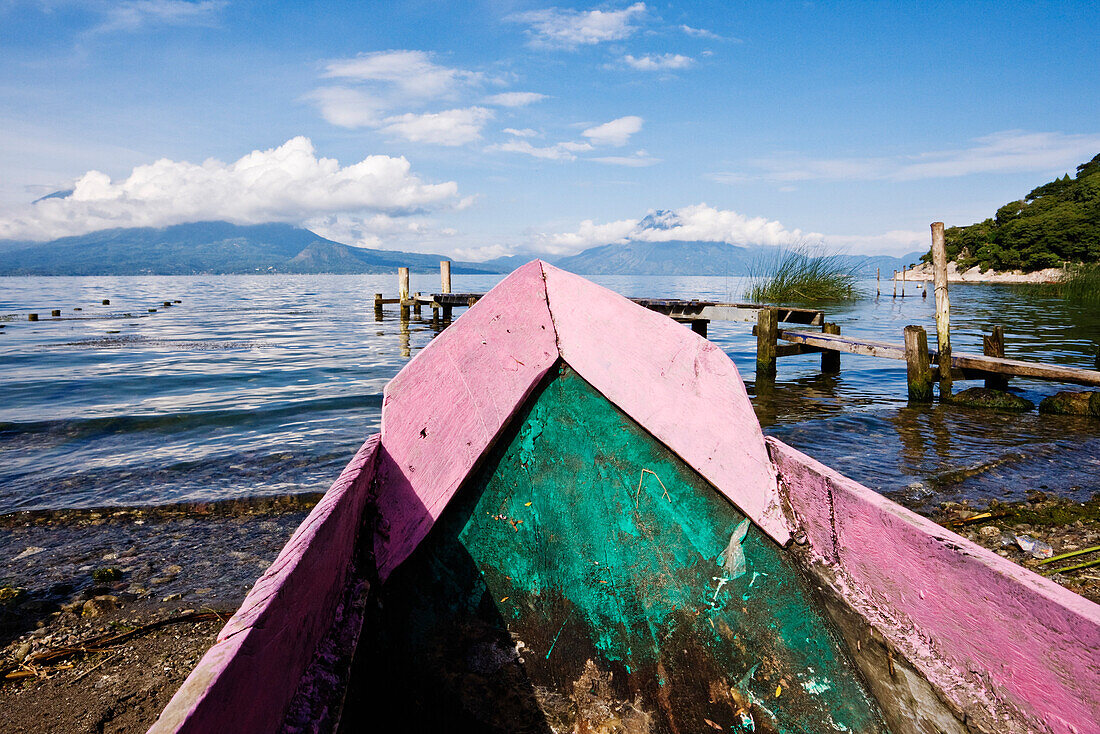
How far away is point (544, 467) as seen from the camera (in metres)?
2.04

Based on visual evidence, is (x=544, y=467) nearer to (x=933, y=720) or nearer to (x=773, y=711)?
(x=773, y=711)

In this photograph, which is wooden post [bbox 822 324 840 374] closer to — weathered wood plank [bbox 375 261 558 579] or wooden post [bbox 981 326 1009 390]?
wooden post [bbox 981 326 1009 390]

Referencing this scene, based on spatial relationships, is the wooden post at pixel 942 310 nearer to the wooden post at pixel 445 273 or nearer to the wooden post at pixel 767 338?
the wooden post at pixel 767 338

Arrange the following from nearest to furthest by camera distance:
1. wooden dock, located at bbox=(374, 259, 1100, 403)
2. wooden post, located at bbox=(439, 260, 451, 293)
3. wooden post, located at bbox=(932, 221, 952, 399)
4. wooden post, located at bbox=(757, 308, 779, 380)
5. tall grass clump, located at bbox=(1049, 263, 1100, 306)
Result: wooden dock, located at bbox=(374, 259, 1100, 403)
wooden post, located at bbox=(932, 221, 952, 399)
wooden post, located at bbox=(757, 308, 779, 380)
wooden post, located at bbox=(439, 260, 451, 293)
tall grass clump, located at bbox=(1049, 263, 1100, 306)

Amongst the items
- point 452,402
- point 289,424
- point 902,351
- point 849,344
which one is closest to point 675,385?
point 452,402

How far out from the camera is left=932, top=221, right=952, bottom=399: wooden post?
8.20 m

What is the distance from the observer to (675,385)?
200 centimetres

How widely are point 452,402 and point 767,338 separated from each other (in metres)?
9.49

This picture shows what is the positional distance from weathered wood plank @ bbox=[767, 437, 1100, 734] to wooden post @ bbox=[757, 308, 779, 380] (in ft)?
30.0

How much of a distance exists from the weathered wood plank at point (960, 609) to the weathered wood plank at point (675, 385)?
122 mm

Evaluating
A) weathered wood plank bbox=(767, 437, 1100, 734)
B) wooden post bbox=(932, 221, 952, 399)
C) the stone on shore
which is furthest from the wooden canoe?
the stone on shore

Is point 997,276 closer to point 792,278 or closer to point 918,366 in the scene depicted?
point 792,278

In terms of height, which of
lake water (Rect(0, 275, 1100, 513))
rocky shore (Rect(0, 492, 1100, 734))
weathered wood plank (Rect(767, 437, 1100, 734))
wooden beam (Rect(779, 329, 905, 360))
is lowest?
rocky shore (Rect(0, 492, 1100, 734))

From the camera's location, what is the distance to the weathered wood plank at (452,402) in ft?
6.14
